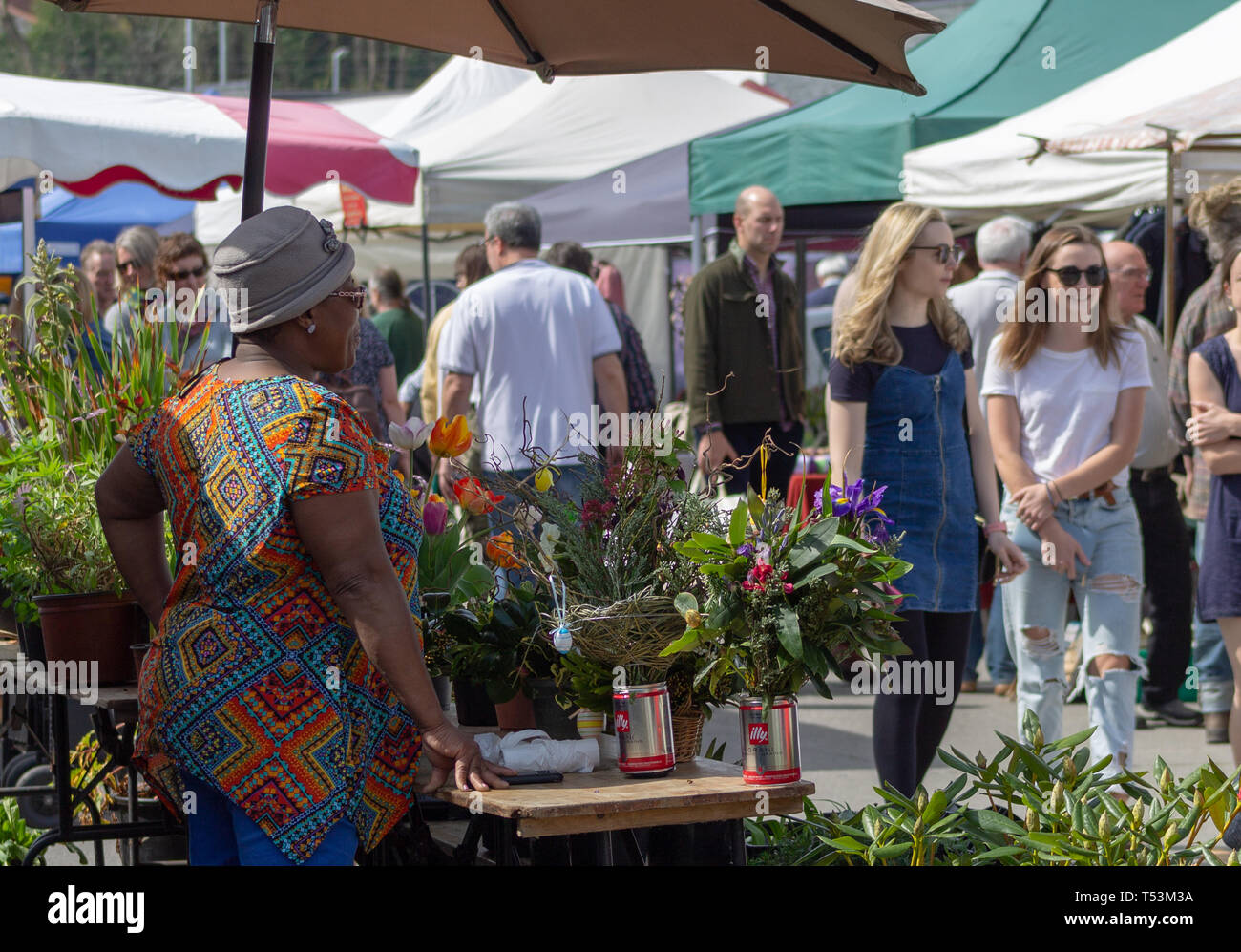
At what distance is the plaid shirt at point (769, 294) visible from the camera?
7.54 metres

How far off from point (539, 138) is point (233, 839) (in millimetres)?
9532

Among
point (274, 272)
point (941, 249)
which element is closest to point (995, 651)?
point (941, 249)

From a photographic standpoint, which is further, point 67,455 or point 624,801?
point 67,455

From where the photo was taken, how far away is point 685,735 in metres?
2.96

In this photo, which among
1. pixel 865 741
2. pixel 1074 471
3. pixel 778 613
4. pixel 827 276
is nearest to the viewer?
pixel 778 613

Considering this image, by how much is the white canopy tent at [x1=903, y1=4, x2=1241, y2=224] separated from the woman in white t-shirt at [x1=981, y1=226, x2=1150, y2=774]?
1.90m

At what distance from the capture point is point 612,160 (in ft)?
38.3

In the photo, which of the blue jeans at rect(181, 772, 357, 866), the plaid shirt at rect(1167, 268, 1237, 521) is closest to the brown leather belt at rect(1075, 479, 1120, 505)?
the plaid shirt at rect(1167, 268, 1237, 521)

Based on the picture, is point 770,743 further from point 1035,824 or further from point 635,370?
point 635,370

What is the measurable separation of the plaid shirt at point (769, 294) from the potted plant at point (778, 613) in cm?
474

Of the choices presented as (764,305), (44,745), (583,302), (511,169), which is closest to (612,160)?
(511,169)

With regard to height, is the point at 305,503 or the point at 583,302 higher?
the point at 583,302
